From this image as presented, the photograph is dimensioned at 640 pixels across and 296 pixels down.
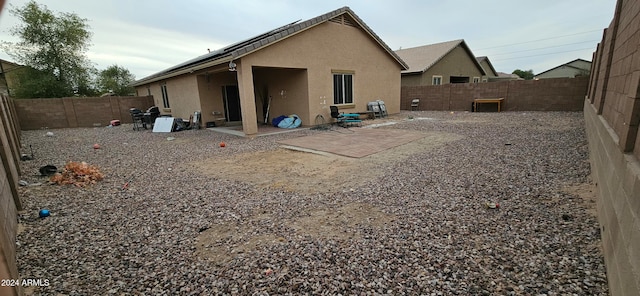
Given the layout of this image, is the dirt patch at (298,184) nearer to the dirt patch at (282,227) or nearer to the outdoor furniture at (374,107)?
the dirt patch at (282,227)

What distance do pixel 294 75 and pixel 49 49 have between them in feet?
60.4

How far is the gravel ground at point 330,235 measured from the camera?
6.20 ft

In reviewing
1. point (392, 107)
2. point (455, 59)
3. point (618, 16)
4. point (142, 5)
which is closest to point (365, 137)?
point (618, 16)

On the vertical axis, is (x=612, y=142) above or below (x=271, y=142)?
above

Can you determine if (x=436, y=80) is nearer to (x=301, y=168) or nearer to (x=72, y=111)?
(x=301, y=168)

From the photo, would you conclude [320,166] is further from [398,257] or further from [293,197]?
[398,257]

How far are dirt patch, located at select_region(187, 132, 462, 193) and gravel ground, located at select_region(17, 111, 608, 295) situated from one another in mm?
211

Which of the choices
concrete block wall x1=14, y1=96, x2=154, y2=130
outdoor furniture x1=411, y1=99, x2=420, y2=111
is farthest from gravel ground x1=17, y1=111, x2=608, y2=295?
outdoor furniture x1=411, y1=99, x2=420, y2=111

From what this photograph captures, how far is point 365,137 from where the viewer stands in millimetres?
7699

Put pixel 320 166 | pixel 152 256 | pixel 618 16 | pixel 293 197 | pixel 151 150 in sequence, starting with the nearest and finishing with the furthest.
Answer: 1. pixel 152 256
2. pixel 293 197
3. pixel 618 16
4. pixel 320 166
5. pixel 151 150

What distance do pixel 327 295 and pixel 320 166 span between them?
3275 millimetres

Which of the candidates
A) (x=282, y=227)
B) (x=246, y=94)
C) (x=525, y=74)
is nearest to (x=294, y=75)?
(x=246, y=94)

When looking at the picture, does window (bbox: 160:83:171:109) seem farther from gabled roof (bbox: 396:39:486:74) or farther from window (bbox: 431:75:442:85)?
window (bbox: 431:75:442:85)

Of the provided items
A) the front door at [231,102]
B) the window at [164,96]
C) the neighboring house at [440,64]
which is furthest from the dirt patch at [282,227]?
the neighboring house at [440,64]
